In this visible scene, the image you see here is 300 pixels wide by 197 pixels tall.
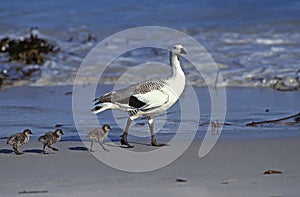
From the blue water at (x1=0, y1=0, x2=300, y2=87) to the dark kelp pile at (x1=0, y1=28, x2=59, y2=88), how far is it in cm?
16

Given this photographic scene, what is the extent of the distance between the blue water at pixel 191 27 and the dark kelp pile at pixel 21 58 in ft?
0.53

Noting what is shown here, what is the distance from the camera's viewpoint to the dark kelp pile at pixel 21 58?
11617 millimetres

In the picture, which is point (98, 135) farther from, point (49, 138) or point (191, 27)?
point (191, 27)

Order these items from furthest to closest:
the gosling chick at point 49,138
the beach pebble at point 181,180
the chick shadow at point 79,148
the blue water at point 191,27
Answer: the blue water at point 191,27
the chick shadow at point 79,148
the gosling chick at point 49,138
the beach pebble at point 181,180

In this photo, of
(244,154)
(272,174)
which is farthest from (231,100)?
(272,174)

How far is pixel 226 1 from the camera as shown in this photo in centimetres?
1966

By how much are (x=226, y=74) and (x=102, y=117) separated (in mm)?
3358

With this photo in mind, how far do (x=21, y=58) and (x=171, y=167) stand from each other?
23.1 feet

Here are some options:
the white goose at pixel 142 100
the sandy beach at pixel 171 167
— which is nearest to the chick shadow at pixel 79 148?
the sandy beach at pixel 171 167

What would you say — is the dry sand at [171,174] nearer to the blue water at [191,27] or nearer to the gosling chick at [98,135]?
the gosling chick at [98,135]

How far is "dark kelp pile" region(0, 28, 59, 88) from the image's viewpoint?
1162 cm

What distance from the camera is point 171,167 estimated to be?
19.6 feet

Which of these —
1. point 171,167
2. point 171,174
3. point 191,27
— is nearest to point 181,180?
point 171,174

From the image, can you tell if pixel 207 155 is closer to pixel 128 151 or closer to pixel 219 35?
pixel 128 151
